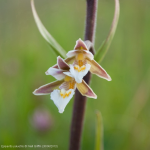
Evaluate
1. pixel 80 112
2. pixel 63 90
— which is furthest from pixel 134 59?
pixel 63 90

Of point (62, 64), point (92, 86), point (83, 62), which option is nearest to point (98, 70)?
point (83, 62)

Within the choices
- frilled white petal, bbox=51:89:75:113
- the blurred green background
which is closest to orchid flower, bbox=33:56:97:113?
frilled white petal, bbox=51:89:75:113

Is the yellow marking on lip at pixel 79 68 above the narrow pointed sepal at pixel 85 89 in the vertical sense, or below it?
above

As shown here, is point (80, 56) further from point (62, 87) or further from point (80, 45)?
point (62, 87)

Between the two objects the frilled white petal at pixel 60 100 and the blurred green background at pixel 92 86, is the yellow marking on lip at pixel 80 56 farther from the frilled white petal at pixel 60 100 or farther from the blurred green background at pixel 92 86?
the blurred green background at pixel 92 86

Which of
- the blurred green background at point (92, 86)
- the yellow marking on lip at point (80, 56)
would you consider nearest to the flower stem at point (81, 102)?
the yellow marking on lip at point (80, 56)
